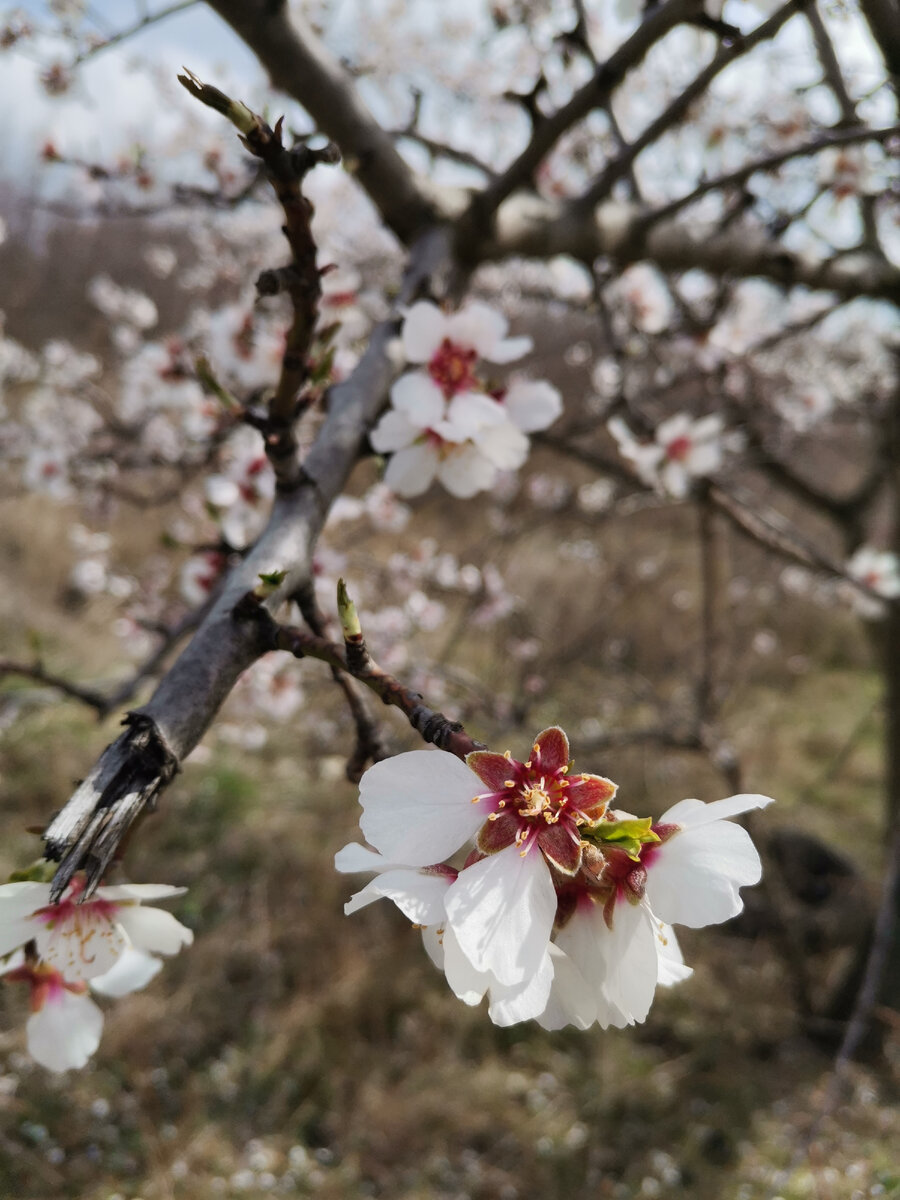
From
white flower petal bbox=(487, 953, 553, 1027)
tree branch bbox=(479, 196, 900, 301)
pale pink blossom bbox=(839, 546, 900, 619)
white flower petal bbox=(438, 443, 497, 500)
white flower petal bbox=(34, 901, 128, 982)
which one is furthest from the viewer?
pale pink blossom bbox=(839, 546, 900, 619)

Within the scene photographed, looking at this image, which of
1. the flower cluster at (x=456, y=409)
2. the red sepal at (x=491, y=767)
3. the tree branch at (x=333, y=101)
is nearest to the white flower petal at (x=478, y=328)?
the flower cluster at (x=456, y=409)

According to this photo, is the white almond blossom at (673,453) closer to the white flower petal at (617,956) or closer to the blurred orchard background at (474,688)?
the blurred orchard background at (474,688)

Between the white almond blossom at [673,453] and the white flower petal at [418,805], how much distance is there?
4.22 ft

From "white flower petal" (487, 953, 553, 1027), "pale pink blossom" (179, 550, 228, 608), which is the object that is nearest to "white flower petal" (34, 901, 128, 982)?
"white flower petal" (487, 953, 553, 1027)

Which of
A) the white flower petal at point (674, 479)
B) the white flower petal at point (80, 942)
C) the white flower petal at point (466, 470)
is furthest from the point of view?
the white flower petal at point (674, 479)

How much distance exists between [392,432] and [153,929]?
567 millimetres

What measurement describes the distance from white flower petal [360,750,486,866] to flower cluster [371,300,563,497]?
424 mm

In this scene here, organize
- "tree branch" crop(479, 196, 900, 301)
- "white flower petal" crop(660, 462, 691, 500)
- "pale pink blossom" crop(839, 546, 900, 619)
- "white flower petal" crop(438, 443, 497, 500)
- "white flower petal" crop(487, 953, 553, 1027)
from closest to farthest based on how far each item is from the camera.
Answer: "white flower petal" crop(487, 953, 553, 1027) < "white flower petal" crop(438, 443, 497, 500) < "tree branch" crop(479, 196, 900, 301) < "white flower petal" crop(660, 462, 691, 500) < "pale pink blossom" crop(839, 546, 900, 619)

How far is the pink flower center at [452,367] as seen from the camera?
85cm

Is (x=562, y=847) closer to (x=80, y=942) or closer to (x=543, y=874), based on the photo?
(x=543, y=874)

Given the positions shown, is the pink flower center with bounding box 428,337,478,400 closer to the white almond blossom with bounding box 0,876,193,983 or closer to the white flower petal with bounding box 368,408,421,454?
the white flower petal with bounding box 368,408,421,454

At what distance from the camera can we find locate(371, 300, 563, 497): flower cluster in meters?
0.80

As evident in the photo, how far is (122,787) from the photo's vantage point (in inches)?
17.2

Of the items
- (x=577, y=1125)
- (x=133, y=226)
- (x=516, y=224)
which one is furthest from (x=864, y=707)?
(x=133, y=226)
